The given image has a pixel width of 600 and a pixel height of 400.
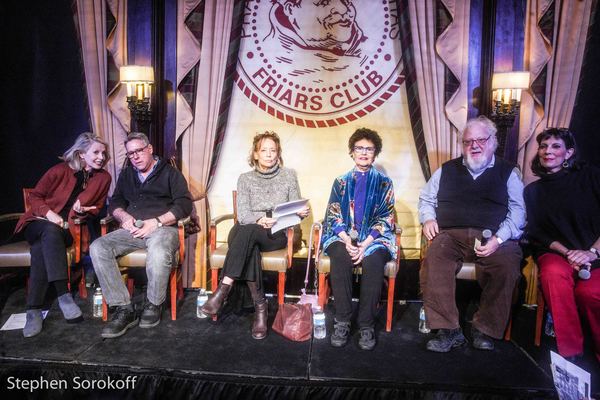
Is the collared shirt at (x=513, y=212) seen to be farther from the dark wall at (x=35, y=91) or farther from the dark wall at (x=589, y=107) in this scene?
the dark wall at (x=35, y=91)

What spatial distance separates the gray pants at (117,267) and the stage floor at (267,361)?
0.25 m

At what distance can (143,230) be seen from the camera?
3.11m

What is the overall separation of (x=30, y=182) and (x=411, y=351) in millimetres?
4140

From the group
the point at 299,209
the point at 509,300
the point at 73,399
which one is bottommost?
the point at 73,399

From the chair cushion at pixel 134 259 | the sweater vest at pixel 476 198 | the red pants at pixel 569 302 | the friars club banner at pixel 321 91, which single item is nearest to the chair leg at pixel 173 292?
the chair cushion at pixel 134 259

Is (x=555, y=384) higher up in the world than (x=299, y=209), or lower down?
Result: lower down

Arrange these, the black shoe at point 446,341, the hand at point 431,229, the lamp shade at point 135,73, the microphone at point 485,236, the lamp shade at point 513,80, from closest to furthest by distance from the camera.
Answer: the black shoe at point 446,341 → the microphone at point 485,236 → the hand at point 431,229 → the lamp shade at point 513,80 → the lamp shade at point 135,73

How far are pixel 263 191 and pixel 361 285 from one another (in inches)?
43.7

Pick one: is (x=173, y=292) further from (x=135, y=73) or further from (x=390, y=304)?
(x=135, y=73)

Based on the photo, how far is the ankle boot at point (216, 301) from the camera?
2.92 m

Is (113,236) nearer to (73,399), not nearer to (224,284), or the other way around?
(224,284)

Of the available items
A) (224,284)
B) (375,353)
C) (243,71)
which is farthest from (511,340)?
(243,71)

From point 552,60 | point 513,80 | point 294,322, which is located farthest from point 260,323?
point 552,60

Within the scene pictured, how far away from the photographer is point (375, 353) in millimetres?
2672
